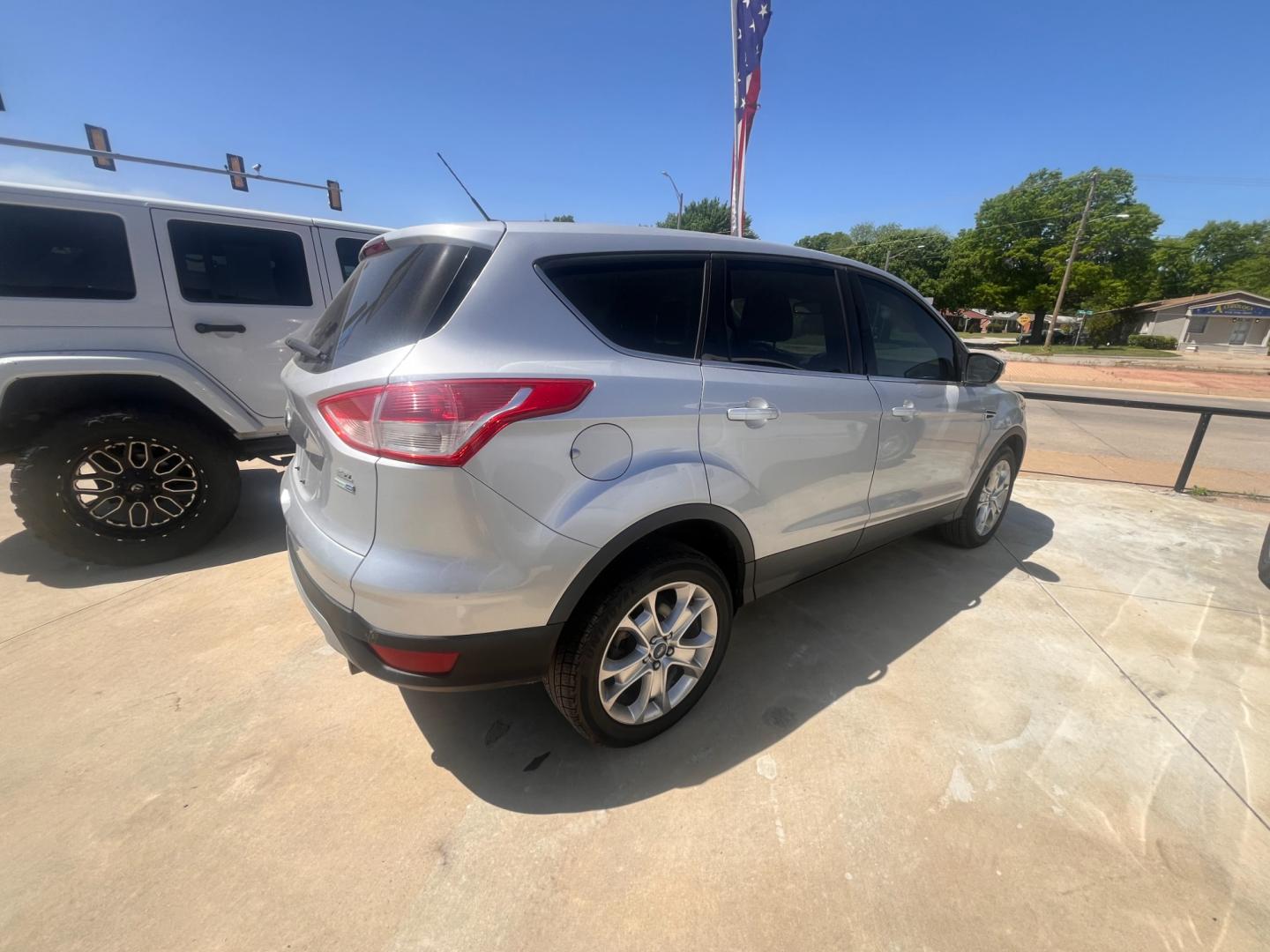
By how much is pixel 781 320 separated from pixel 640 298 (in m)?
0.77

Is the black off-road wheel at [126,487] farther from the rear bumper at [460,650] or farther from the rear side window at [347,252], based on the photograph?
the rear bumper at [460,650]

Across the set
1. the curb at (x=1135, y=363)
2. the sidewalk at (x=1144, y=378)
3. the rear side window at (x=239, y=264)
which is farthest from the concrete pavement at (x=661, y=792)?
the curb at (x=1135, y=363)

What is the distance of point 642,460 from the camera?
1718 mm

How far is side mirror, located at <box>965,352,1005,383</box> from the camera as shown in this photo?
3.23 meters

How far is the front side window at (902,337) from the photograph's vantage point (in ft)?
8.94

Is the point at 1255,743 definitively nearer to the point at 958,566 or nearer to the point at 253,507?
the point at 958,566

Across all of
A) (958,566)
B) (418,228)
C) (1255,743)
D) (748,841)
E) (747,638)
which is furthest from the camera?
(958,566)

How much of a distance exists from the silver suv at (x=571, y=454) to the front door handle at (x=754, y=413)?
0.01 metres

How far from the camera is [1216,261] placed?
57.0 meters

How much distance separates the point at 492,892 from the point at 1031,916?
152 cm

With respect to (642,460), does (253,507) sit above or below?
below

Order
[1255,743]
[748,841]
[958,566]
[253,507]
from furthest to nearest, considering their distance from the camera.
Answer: [253,507]
[958,566]
[1255,743]
[748,841]

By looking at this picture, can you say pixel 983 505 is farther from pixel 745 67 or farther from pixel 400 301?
pixel 745 67

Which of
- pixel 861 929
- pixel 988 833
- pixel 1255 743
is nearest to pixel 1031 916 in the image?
pixel 988 833
